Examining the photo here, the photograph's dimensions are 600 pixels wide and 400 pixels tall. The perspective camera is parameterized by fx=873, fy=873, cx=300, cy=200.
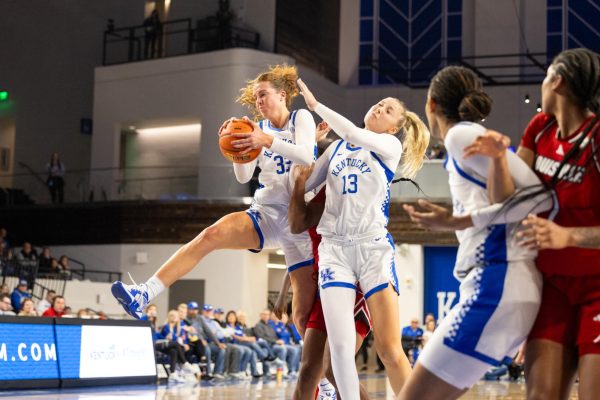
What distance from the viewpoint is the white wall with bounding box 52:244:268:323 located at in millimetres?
22047

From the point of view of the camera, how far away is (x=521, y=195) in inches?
121

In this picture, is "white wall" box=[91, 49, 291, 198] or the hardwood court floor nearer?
the hardwood court floor

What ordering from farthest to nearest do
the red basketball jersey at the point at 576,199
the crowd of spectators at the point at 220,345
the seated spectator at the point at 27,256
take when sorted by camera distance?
the seated spectator at the point at 27,256
the crowd of spectators at the point at 220,345
the red basketball jersey at the point at 576,199

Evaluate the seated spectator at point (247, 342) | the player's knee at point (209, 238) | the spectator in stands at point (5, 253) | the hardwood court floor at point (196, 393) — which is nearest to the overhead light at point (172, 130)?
the spectator in stands at point (5, 253)

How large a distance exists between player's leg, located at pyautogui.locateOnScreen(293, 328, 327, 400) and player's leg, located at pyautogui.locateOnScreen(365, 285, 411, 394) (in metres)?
0.50

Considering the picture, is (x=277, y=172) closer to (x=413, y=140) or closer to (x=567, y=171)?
(x=413, y=140)

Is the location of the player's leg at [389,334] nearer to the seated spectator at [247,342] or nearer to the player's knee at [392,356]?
the player's knee at [392,356]

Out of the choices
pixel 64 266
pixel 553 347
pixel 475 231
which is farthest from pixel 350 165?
pixel 64 266

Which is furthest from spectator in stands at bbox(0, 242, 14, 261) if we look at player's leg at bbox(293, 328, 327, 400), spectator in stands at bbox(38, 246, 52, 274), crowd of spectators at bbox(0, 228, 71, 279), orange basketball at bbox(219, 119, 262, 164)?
player's leg at bbox(293, 328, 327, 400)

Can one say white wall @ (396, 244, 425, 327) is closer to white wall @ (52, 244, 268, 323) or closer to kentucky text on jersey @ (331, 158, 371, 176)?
white wall @ (52, 244, 268, 323)

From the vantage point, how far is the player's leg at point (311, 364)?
16.9 feet

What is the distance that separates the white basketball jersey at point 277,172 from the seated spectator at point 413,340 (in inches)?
562

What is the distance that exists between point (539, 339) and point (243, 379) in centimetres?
1336

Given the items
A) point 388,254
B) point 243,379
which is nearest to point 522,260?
point 388,254
